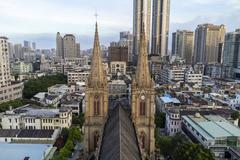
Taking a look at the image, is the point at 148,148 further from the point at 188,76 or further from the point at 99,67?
the point at 188,76

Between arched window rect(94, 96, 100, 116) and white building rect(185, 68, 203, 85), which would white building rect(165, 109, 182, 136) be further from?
white building rect(185, 68, 203, 85)

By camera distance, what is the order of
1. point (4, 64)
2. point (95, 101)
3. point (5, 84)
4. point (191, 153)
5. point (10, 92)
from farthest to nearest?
point (4, 64), point (5, 84), point (10, 92), point (191, 153), point (95, 101)

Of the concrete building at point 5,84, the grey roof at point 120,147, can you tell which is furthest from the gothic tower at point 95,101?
the concrete building at point 5,84

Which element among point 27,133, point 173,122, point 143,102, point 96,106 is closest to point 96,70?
point 96,106

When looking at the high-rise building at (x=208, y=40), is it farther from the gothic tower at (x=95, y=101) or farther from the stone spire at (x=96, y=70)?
the stone spire at (x=96, y=70)

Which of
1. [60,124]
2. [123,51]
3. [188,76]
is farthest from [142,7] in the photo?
[60,124]

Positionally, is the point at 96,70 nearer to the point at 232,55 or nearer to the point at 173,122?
the point at 173,122
